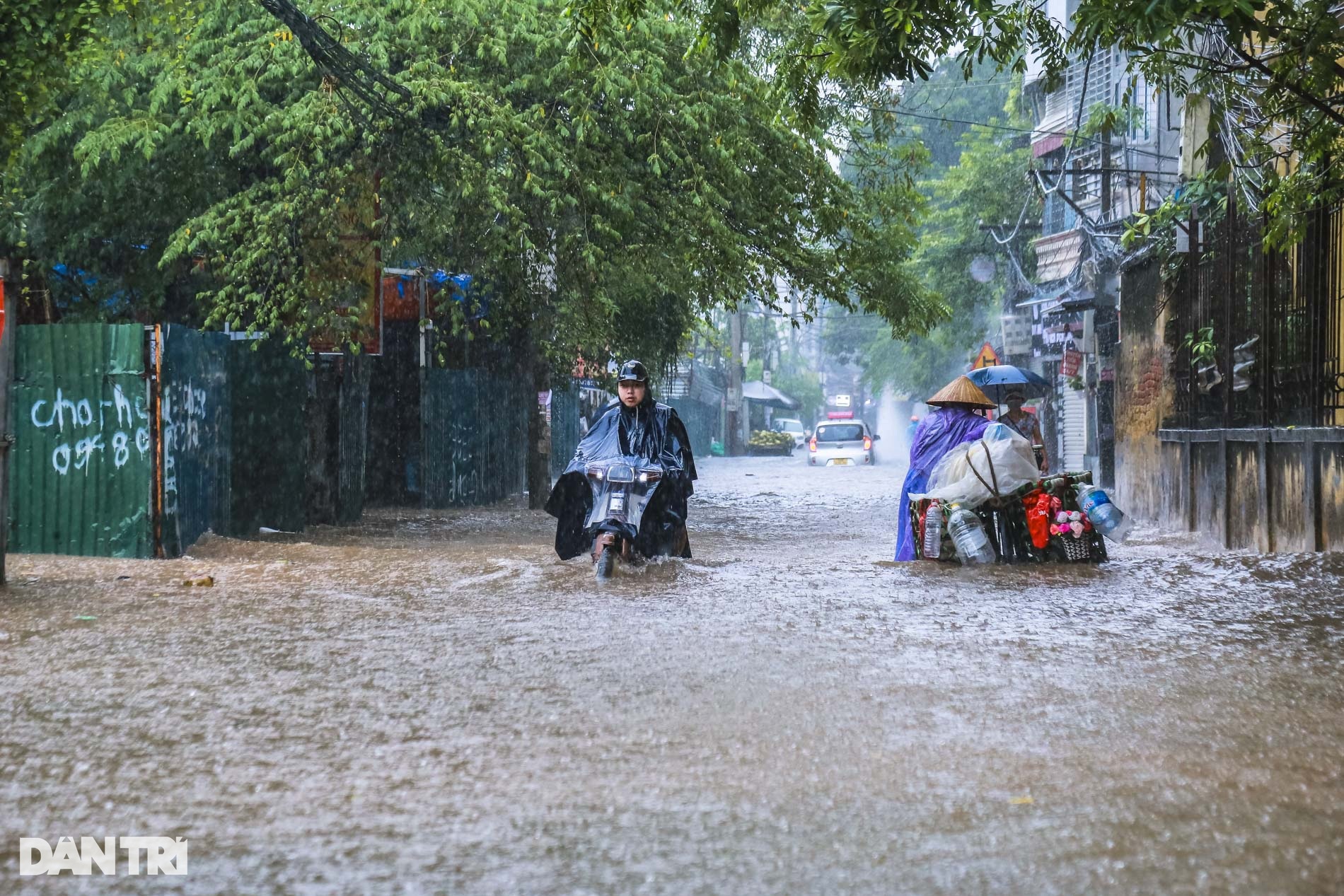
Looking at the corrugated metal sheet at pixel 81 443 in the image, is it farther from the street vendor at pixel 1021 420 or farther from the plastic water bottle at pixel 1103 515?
the street vendor at pixel 1021 420

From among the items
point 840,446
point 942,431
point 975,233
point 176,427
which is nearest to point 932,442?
point 942,431

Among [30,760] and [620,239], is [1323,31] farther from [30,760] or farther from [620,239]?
[620,239]

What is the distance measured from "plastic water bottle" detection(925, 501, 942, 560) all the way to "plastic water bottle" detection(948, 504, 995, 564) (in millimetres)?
96

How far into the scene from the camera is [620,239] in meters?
14.5

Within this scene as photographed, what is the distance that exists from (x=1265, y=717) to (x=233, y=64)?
39.1ft

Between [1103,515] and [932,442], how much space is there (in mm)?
1331

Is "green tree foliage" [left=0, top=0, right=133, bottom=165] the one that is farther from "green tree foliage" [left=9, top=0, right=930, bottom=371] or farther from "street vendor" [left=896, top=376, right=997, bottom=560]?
"street vendor" [left=896, top=376, right=997, bottom=560]

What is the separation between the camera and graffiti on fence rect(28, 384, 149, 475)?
11.0m

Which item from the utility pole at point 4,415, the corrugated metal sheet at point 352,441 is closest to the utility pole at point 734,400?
the corrugated metal sheet at point 352,441

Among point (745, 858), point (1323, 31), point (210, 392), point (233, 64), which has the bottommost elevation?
point (745, 858)

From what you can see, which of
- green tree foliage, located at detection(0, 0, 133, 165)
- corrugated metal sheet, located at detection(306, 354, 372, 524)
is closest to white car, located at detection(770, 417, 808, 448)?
corrugated metal sheet, located at detection(306, 354, 372, 524)

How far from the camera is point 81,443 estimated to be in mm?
11156

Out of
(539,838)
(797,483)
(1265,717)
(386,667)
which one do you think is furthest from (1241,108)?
(797,483)

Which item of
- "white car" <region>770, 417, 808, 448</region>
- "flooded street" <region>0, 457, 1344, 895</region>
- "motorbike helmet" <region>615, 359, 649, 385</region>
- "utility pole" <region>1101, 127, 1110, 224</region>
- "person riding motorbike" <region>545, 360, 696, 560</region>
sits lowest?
"flooded street" <region>0, 457, 1344, 895</region>
